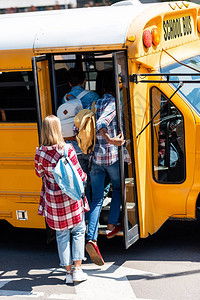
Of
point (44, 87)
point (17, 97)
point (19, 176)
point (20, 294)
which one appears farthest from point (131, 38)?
point (20, 294)

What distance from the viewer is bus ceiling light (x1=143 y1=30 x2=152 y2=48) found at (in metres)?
4.80

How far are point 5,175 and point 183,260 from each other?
80.6 inches

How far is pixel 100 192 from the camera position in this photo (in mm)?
5141

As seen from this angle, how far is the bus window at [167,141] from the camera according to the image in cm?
501

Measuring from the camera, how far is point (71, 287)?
15.7 feet

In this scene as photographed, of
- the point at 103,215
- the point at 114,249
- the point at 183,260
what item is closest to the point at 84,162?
the point at 103,215

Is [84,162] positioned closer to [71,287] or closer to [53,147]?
[53,147]

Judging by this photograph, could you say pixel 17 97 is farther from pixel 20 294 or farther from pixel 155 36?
pixel 20 294

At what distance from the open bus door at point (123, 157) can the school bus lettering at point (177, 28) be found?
2.97 feet

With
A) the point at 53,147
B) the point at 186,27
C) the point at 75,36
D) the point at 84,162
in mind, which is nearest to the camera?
the point at 53,147

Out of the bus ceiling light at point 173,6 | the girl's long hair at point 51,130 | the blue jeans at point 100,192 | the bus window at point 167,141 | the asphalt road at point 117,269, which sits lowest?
the asphalt road at point 117,269

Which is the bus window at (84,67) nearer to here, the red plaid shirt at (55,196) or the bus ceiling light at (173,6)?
the bus ceiling light at (173,6)

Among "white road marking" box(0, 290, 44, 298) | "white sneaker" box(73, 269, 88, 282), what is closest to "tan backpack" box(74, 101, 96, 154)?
"white sneaker" box(73, 269, 88, 282)

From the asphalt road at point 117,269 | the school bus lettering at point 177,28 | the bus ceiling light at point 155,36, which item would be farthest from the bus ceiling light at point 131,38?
the asphalt road at point 117,269
